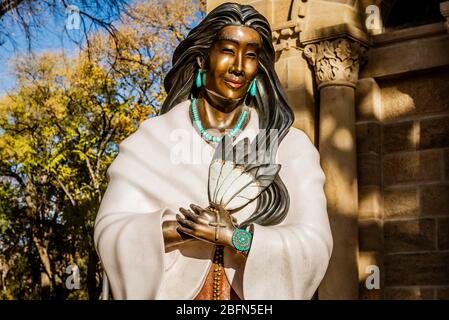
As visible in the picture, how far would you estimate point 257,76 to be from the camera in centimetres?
379

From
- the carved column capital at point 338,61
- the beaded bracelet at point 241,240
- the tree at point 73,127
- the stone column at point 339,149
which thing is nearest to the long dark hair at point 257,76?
the beaded bracelet at point 241,240

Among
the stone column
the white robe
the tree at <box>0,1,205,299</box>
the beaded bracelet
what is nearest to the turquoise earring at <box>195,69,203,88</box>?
the white robe

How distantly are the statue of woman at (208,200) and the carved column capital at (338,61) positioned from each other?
368 centimetres

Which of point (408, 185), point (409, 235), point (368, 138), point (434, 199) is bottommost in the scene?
point (409, 235)

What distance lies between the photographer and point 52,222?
22828 millimetres

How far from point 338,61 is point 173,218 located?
4443 mm

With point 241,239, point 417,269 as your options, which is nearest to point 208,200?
point 241,239

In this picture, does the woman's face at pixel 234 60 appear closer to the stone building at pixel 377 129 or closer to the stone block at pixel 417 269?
the stone building at pixel 377 129

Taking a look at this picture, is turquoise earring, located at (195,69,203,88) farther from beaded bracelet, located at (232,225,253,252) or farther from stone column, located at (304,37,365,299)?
stone column, located at (304,37,365,299)

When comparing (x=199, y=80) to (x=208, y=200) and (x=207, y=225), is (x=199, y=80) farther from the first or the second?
(x=207, y=225)

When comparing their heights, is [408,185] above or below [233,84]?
above

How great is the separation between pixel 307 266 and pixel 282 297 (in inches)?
6.7

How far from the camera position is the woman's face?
11.6ft
